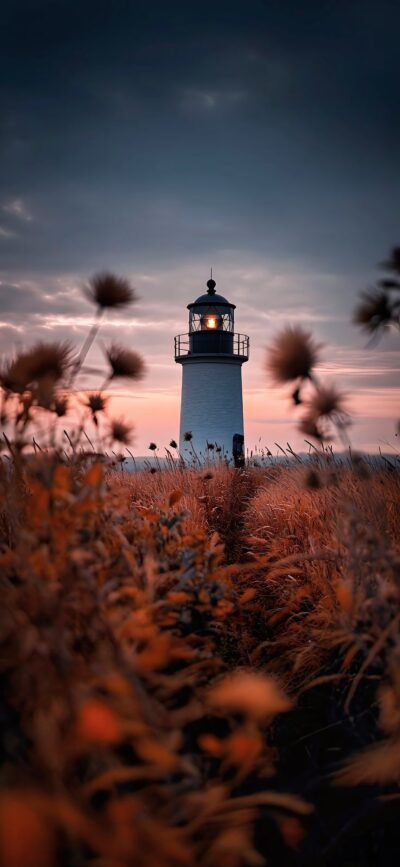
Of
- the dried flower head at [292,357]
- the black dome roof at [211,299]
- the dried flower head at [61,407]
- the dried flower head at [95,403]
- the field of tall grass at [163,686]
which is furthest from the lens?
the black dome roof at [211,299]

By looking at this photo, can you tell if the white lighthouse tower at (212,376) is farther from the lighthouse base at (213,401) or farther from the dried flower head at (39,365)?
the dried flower head at (39,365)

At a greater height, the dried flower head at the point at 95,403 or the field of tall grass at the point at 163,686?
the dried flower head at the point at 95,403

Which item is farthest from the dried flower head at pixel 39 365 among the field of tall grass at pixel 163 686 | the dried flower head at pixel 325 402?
the dried flower head at pixel 325 402

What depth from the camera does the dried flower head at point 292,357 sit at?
234 cm

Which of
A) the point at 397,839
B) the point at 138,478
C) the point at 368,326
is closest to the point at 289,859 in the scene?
the point at 397,839

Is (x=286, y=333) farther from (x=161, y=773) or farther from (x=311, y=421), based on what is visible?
(x=161, y=773)

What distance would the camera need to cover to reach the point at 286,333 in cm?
243

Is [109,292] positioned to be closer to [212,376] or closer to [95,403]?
[95,403]

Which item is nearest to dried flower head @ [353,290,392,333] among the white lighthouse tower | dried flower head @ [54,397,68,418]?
dried flower head @ [54,397,68,418]

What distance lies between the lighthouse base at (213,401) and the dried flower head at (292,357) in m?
Answer: 18.7

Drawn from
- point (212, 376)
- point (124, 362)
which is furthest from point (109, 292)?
point (212, 376)

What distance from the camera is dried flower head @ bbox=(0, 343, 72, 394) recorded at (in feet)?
7.80

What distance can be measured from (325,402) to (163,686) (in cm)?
124

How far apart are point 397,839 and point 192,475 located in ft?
19.1
